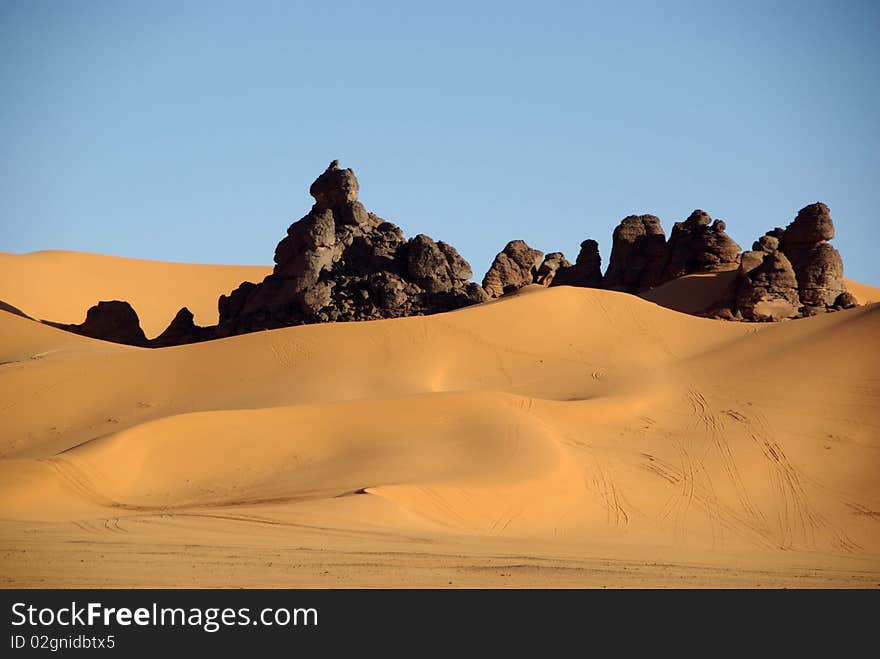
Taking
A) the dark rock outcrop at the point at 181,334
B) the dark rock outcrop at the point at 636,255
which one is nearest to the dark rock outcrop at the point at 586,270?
the dark rock outcrop at the point at 636,255

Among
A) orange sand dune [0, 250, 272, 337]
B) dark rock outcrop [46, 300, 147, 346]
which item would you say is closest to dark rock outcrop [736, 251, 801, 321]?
dark rock outcrop [46, 300, 147, 346]

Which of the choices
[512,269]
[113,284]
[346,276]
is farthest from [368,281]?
[113,284]

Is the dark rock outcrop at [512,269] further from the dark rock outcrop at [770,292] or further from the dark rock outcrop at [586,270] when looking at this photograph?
the dark rock outcrop at [770,292]

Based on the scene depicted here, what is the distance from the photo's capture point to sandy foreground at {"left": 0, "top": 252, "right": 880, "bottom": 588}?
13.5 m

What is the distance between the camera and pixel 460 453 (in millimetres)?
20906

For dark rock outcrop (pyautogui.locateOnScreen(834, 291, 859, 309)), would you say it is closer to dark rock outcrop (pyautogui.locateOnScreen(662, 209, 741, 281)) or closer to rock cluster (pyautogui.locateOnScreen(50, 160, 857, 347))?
rock cluster (pyautogui.locateOnScreen(50, 160, 857, 347))

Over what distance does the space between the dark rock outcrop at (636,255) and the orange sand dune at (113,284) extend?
31337 mm

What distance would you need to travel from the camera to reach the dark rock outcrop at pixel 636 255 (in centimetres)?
5225

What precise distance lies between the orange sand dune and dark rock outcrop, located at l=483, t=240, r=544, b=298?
28.2m
